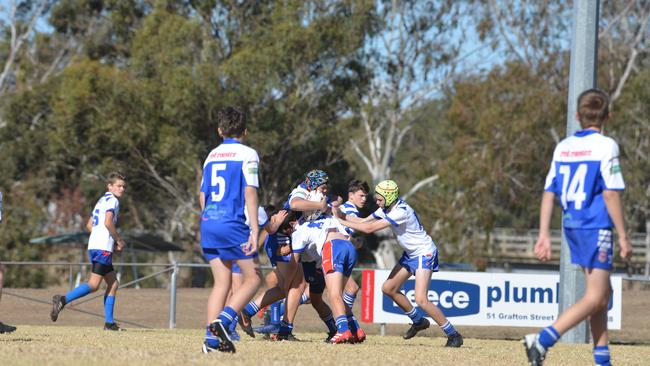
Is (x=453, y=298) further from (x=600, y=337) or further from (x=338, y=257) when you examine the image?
(x=600, y=337)

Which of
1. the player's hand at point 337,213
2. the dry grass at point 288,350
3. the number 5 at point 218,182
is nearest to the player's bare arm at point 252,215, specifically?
the number 5 at point 218,182

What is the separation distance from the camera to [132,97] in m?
37.6

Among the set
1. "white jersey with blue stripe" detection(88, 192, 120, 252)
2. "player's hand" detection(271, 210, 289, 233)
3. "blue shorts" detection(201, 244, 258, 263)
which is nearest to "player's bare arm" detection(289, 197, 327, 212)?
"player's hand" detection(271, 210, 289, 233)

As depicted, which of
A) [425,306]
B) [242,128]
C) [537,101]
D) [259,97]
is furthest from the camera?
[537,101]

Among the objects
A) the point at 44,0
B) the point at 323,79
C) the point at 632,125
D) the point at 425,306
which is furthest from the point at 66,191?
the point at 425,306

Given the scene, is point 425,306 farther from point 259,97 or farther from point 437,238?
point 437,238

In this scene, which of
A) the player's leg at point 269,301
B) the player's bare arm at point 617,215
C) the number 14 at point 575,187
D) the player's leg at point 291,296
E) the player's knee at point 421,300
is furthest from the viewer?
the player's leg at point 269,301

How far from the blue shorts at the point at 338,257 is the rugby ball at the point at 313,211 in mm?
464

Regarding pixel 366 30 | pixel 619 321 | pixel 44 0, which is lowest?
pixel 619 321

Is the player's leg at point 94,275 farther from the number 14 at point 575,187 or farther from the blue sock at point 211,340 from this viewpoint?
the number 14 at point 575,187

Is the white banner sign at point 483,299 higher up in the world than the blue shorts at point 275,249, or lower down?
lower down

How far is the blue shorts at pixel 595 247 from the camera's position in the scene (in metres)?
7.96

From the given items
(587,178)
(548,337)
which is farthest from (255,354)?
(587,178)

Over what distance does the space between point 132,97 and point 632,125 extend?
20.3 metres
